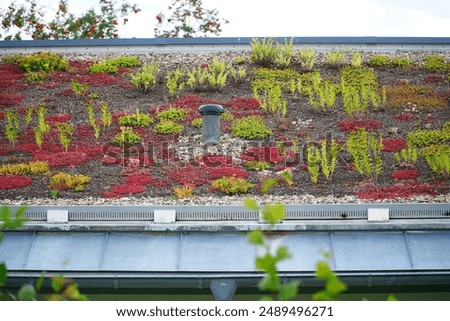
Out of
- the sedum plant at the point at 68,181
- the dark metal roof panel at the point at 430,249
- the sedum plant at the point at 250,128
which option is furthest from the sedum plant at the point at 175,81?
the dark metal roof panel at the point at 430,249

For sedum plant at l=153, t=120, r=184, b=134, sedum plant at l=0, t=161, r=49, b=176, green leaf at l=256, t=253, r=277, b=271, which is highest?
green leaf at l=256, t=253, r=277, b=271

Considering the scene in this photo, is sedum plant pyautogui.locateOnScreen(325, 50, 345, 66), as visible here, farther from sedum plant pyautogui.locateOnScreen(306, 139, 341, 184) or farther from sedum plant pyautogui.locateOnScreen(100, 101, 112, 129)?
sedum plant pyautogui.locateOnScreen(100, 101, 112, 129)

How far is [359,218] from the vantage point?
11508 mm

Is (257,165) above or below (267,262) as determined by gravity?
below

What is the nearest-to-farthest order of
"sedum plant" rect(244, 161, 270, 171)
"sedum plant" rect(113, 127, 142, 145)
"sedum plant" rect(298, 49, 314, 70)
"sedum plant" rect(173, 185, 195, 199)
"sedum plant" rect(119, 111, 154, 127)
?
"sedum plant" rect(173, 185, 195, 199) → "sedum plant" rect(244, 161, 270, 171) → "sedum plant" rect(113, 127, 142, 145) → "sedum plant" rect(119, 111, 154, 127) → "sedum plant" rect(298, 49, 314, 70)

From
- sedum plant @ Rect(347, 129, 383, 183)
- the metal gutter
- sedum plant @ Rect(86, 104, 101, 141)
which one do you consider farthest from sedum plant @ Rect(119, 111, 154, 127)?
the metal gutter

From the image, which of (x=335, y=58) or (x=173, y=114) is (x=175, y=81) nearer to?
(x=173, y=114)

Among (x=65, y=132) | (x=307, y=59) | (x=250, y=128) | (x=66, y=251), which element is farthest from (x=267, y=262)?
(x=307, y=59)

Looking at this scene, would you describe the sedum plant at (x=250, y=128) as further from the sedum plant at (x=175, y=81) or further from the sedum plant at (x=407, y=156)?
the sedum plant at (x=407, y=156)

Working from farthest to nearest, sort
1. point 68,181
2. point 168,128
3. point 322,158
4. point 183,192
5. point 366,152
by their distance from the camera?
1. point 168,128
2. point 366,152
3. point 322,158
4. point 68,181
5. point 183,192

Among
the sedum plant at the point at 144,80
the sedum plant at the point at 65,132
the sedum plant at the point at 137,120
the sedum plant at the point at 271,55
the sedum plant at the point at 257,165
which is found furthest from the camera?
the sedum plant at the point at 271,55

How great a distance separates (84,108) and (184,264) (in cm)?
768

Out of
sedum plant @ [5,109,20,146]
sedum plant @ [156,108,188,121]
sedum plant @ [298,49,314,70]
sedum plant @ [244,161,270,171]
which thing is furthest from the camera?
sedum plant @ [298,49,314,70]
